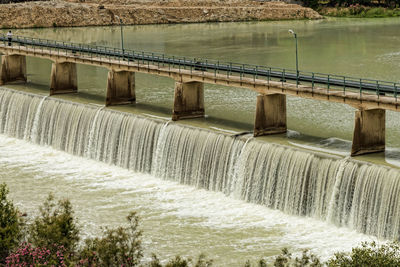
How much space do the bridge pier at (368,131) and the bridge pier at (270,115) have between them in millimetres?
7233

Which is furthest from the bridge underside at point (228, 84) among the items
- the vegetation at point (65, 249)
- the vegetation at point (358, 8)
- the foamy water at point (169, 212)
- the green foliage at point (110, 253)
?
the vegetation at point (358, 8)

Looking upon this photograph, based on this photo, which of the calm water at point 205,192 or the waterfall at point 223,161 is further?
the calm water at point 205,192

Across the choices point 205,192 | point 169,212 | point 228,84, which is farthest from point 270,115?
point 169,212

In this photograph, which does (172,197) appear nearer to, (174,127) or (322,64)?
(174,127)

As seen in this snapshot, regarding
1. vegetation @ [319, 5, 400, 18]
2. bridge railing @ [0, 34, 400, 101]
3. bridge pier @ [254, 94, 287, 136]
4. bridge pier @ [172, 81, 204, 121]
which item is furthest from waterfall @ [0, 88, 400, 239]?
vegetation @ [319, 5, 400, 18]

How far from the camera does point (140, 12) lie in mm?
157625

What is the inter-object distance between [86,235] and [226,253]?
7.70 m

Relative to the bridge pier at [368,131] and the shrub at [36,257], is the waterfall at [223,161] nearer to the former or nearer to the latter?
the bridge pier at [368,131]

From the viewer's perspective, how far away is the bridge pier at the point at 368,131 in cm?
4250

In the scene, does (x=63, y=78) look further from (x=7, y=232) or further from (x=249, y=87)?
(x=7, y=232)

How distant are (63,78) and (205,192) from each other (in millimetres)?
24716

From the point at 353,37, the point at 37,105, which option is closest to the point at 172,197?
the point at 37,105

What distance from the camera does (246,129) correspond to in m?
51.2

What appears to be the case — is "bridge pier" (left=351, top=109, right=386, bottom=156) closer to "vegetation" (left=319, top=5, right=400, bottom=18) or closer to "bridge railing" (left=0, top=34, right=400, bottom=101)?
"bridge railing" (left=0, top=34, right=400, bottom=101)
